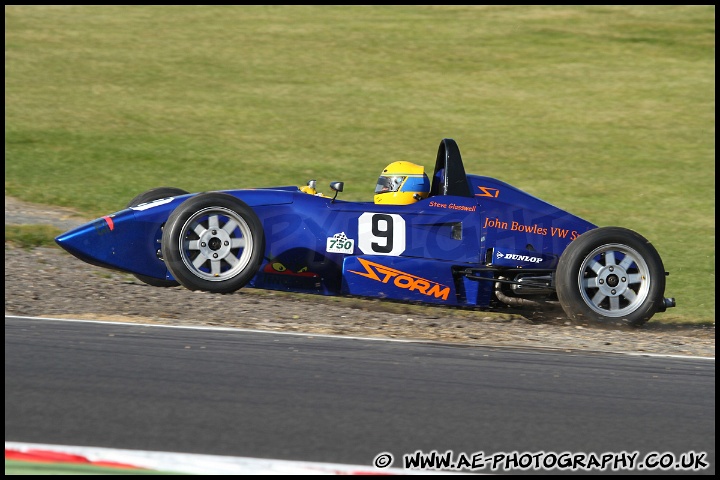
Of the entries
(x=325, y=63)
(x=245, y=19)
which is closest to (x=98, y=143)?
(x=325, y=63)

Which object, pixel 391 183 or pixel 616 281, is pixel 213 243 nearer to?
pixel 391 183

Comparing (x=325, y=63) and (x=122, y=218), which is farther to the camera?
(x=325, y=63)

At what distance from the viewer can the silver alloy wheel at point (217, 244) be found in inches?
312

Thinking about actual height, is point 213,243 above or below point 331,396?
above

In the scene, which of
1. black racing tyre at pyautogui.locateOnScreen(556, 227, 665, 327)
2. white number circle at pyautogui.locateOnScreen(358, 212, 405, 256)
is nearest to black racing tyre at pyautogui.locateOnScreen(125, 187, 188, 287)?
white number circle at pyautogui.locateOnScreen(358, 212, 405, 256)

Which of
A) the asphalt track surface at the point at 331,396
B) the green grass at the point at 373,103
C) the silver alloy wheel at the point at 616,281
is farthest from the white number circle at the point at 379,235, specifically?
the green grass at the point at 373,103

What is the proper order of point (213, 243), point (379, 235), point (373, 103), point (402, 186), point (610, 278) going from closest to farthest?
point (213, 243) < point (379, 235) < point (610, 278) < point (402, 186) < point (373, 103)

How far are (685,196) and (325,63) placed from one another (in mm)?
12877

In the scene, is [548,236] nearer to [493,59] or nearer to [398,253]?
[398,253]

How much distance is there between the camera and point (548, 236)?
8.74 meters

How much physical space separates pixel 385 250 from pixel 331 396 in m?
A: 3.06

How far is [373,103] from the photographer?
23859 millimetres

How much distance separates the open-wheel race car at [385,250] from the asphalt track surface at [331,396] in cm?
118

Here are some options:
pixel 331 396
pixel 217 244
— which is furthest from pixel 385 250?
pixel 331 396
